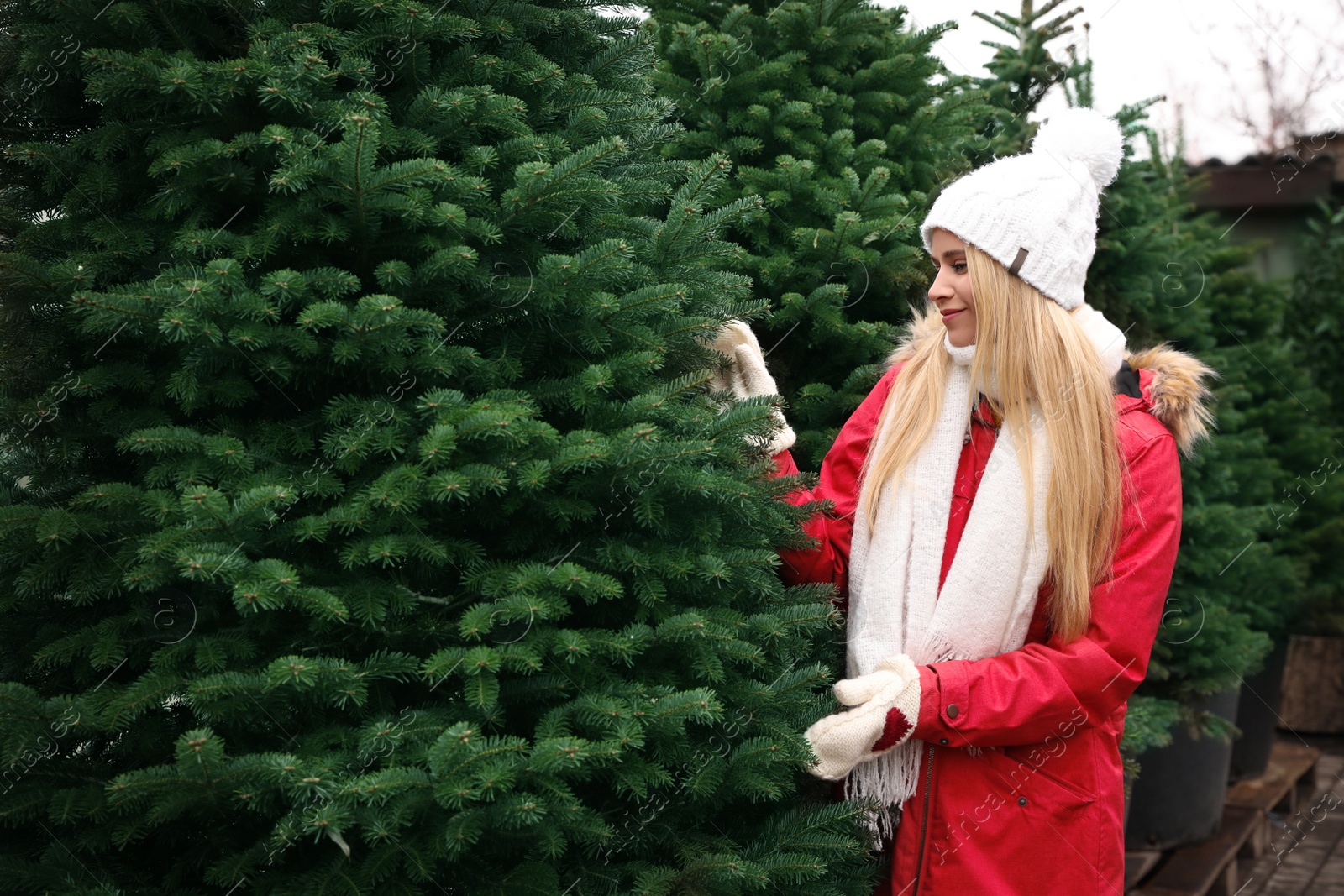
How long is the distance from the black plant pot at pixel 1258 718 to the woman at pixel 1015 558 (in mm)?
4967

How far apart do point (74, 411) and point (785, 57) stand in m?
2.06

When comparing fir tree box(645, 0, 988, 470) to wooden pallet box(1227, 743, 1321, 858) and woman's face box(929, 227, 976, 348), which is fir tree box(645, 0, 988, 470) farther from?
Answer: wooden pallet box(1227, 743, 1321, 858)

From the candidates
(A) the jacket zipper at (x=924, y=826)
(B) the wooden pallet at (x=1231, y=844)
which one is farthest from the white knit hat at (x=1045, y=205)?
(B) the wooden pallet at (x=1231, y=844)

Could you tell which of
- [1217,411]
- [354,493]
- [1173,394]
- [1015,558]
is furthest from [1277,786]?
[354,493]

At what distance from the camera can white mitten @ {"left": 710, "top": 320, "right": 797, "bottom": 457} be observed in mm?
2574

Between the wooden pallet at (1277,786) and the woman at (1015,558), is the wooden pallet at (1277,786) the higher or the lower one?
the lower one

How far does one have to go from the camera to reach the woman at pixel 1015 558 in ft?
7.58

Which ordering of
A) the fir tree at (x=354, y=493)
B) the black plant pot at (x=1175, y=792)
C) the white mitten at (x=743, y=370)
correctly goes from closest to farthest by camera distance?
the fir tree at (x=354, y=493), the white mitten at (x=743, y=370), the black plant pot at (x=1175, y=792)

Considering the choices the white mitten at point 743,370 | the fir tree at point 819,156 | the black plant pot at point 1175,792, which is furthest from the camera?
the black plant pot at point 1175,792

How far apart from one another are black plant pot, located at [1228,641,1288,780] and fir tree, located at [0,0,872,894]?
18.3 ft

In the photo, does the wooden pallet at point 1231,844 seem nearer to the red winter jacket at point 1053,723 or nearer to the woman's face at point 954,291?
the red winter jacket at point 1053,723

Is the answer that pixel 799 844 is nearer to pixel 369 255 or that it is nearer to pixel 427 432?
pixel 427 432

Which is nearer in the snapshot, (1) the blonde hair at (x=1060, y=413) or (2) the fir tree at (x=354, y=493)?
(2) the fir tree at (x=354, y=493)

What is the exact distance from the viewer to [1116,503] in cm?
235
